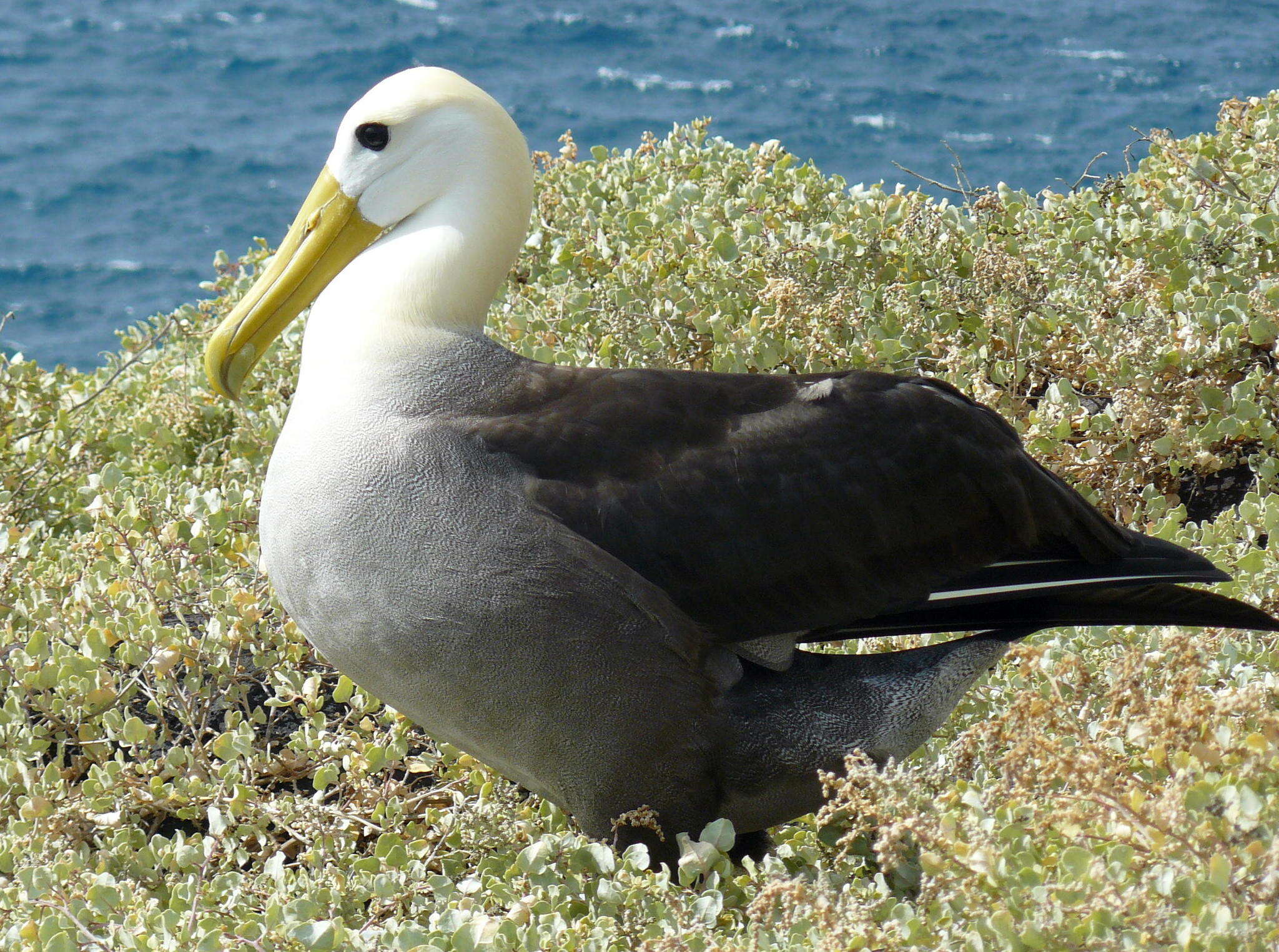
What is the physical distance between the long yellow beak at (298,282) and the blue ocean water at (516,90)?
13.8 metres

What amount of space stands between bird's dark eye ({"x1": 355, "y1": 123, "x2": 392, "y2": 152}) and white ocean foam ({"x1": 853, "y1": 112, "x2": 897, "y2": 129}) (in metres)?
17.4

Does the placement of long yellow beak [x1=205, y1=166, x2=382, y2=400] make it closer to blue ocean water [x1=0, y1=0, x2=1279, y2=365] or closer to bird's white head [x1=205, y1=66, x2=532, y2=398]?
bird's white head [x1=205, y1=66, x2=532, y2=398]

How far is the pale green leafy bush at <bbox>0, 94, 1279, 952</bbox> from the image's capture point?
2.56 metres

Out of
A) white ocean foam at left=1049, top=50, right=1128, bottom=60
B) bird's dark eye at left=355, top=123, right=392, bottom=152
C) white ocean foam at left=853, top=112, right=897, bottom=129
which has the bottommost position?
white ocean foam at left=853, top=112, right=897, bottom=129

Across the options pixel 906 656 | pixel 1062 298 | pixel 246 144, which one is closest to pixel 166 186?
pixel 246 144

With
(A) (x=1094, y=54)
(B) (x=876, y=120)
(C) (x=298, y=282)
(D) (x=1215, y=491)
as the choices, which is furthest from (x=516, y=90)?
(C) (x=298, y=282)

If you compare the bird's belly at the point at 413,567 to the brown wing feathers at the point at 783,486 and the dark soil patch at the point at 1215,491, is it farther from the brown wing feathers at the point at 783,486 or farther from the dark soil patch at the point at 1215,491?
the dark soil patch at the point at 1215,491

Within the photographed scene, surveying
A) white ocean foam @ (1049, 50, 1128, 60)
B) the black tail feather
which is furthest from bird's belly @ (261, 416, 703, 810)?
white ocean foam @ (1049, 50, 1128, 60)

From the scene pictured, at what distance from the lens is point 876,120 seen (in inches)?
806

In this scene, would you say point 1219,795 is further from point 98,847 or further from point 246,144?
point 246,144

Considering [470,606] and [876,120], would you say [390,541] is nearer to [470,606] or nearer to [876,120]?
[470,606]

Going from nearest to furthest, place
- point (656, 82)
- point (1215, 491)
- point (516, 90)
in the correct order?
point (1215, 491)
point (516, 90)
point (656, 82)

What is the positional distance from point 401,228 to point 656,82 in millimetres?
19104

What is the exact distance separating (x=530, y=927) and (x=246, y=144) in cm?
1911
